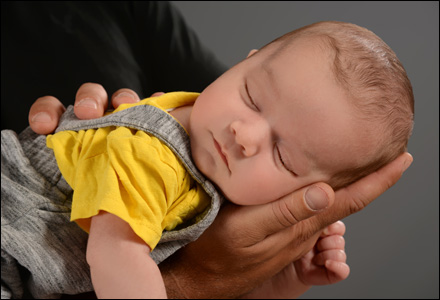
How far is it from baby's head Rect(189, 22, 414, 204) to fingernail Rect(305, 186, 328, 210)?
0.08 feet

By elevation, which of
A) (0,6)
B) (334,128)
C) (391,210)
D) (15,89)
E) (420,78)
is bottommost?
(391,210)

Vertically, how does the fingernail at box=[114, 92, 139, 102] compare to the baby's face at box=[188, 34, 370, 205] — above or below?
below

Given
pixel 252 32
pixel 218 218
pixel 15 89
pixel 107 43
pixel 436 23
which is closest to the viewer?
pixel 218 218

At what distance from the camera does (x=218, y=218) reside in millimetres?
976

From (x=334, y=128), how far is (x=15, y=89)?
1.05 m

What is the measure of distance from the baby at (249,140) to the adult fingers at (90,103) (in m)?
0.17

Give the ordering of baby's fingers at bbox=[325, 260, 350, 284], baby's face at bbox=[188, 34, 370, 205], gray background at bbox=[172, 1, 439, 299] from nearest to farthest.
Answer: baby's face at bbox=[188, 34, 370, 205]
baby's fingers at bbox=[325, 260, 350, 284]
gray background at bbox=[172, 1, 439, 299]

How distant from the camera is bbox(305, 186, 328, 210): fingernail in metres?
0.83

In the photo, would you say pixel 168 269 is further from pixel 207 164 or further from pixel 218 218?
pixel 207 164

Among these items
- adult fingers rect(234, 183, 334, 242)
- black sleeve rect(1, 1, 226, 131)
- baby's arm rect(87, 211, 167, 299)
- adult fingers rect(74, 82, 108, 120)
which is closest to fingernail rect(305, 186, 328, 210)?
adult fingers rect(234, 183, 334, 242)

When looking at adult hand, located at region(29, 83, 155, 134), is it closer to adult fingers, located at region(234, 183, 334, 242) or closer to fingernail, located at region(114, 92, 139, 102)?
fingernail, located at region(114, 92, 139, 102)

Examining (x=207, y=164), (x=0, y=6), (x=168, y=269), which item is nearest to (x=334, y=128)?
(x=207, y=164)

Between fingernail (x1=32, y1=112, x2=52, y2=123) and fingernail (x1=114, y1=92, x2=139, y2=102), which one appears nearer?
fingernail (x1=32, y1=112, x2=52, y2=123)

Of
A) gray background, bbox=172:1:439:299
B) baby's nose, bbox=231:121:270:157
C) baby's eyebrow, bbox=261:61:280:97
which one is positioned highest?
baby's eyebrow, bbox=261:61:280:97
